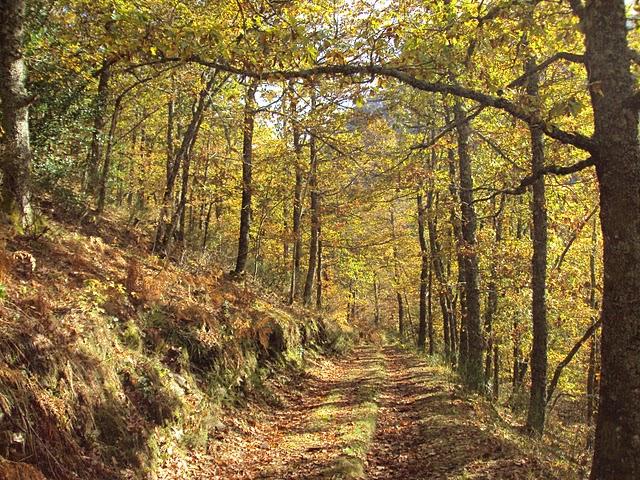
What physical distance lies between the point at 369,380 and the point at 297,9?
10019 mm

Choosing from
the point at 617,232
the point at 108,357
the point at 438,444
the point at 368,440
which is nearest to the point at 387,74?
the point at 617,232

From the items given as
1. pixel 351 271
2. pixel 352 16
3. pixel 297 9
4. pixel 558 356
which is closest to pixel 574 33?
pixel 297 9

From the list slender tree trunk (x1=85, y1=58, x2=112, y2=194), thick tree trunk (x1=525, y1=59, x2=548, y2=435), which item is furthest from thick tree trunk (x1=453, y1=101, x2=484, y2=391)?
slender tree trunk (x1=85, y1=58, x2=112, y2=194)

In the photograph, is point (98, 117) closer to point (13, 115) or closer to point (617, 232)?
point (13, 115)

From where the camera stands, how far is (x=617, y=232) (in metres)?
4.41

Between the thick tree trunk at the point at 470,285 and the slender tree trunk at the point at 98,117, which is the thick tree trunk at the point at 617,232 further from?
the slender tree trunk at the point at 98,117

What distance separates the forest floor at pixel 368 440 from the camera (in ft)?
21.0

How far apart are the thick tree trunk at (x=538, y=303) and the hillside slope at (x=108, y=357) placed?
562cm

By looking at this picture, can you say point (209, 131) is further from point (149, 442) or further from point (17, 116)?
point (149, 442)

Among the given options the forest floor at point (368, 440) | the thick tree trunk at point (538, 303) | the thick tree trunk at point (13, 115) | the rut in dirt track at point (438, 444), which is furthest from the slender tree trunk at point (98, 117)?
the thick tree trunk at point (538, 303)

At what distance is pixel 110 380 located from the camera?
6.05 m

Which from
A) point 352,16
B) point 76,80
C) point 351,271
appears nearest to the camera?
point 76,80

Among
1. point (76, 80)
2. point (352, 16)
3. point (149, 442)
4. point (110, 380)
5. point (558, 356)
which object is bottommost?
point (558, 356)

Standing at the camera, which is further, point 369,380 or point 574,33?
point 369,380
